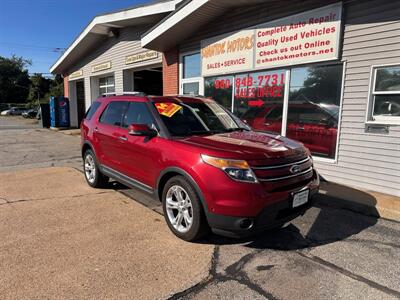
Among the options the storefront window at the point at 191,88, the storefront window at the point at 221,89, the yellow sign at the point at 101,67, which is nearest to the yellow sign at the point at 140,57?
the yellow sign at the point at 101,67

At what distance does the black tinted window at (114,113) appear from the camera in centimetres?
525

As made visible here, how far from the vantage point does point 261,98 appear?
25.8ft

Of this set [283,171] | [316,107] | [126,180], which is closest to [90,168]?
[126,180]

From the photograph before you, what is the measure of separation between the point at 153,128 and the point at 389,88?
4.36 meters

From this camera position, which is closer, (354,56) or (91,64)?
(354,56)

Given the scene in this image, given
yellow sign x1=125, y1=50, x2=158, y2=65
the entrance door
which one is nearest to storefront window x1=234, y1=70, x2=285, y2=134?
yellow sign x1=125, y1=50, x2=158, y2=65

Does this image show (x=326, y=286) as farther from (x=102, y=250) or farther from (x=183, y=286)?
(x=102, y=250)

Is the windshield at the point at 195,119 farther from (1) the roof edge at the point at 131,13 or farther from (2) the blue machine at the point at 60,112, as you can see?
(2) the blue machine at the point at 60,112

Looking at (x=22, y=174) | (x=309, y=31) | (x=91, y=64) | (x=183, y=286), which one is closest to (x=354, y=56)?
(x=309, y=31)

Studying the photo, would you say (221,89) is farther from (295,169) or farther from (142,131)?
(295,169)

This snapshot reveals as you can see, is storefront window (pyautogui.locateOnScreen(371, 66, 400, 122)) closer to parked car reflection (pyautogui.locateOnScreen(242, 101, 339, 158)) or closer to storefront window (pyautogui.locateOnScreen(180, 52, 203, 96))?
parked car reflection (pyautogui.locateOnScreen(242, 101, 339, 158))

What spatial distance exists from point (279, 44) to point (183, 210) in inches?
203

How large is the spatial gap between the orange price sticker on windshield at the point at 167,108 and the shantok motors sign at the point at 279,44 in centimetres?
362

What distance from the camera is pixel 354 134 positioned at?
611 centimetres
